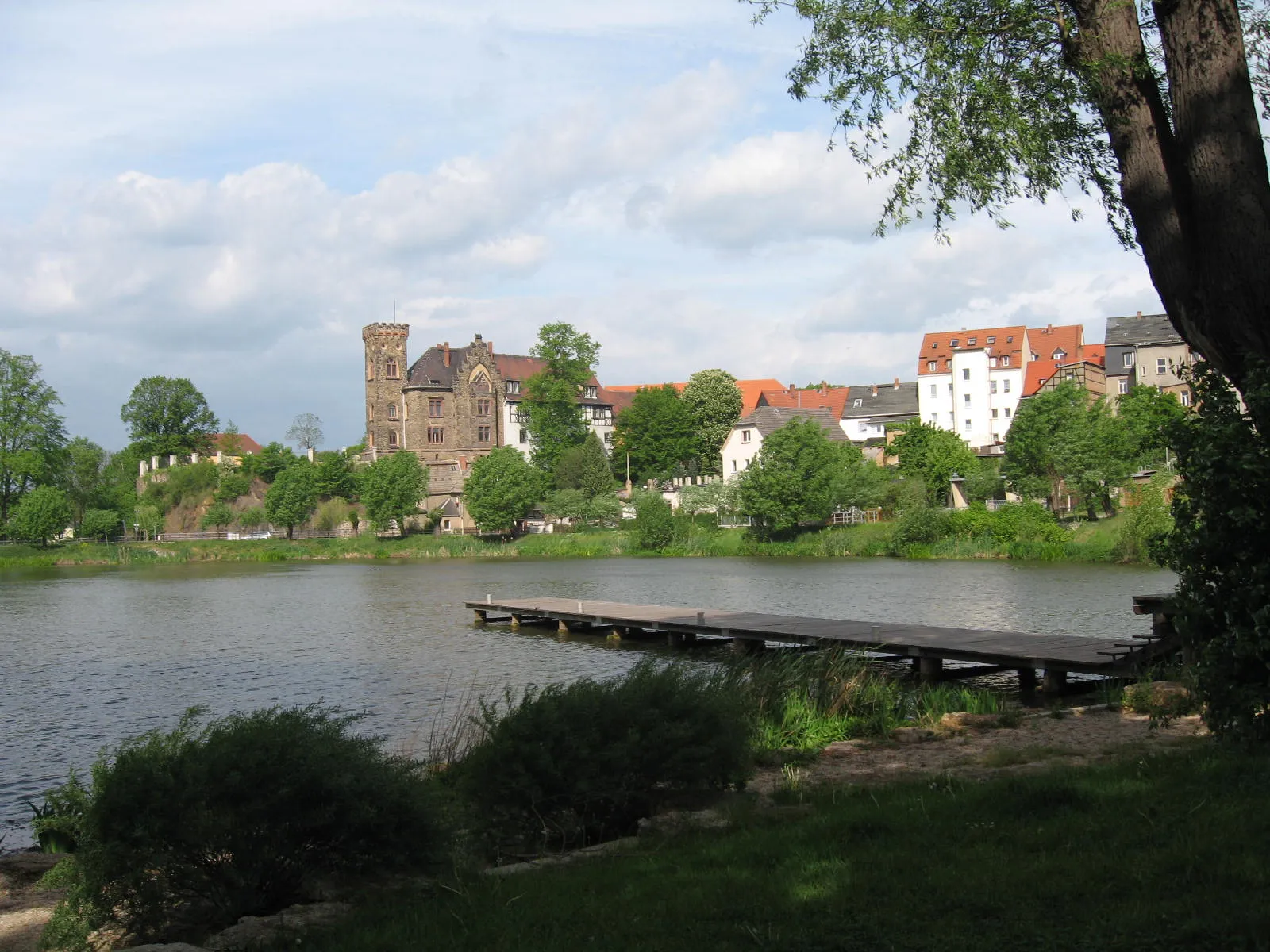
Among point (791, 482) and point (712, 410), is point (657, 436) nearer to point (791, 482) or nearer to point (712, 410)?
point (712, 410)

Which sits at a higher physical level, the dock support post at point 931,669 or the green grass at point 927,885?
the green grass at point 927,885

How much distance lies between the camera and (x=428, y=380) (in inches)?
4348

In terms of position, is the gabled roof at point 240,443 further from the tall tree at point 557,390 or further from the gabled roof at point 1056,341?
the gabled roof at point 1056,341

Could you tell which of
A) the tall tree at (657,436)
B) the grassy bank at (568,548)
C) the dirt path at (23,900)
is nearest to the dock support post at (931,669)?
the dirt path at (23,900)

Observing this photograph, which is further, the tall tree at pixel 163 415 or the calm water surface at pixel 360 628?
the tall tree at pixel 163 415

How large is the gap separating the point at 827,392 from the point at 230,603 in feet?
282

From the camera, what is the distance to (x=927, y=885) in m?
5.93

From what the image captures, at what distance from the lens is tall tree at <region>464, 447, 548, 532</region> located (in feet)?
285

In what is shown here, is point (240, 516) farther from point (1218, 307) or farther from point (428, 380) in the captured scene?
point (1218, 307)

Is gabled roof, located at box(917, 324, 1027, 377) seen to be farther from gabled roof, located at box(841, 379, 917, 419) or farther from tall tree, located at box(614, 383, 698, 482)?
tall tree, located at box(614, 383, 698, 482)

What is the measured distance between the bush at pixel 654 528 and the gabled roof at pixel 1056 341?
139ft

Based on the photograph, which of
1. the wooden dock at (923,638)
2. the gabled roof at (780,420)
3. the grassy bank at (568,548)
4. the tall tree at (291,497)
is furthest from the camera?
the gabled roof at (780,420)

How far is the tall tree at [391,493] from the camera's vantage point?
298ft

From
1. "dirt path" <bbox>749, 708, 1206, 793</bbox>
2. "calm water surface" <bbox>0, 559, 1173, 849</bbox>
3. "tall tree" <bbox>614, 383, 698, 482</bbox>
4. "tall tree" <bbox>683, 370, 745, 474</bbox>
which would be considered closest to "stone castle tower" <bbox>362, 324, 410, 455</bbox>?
"tall tree" <bbox>614, 383, 698, 482</bbox>
